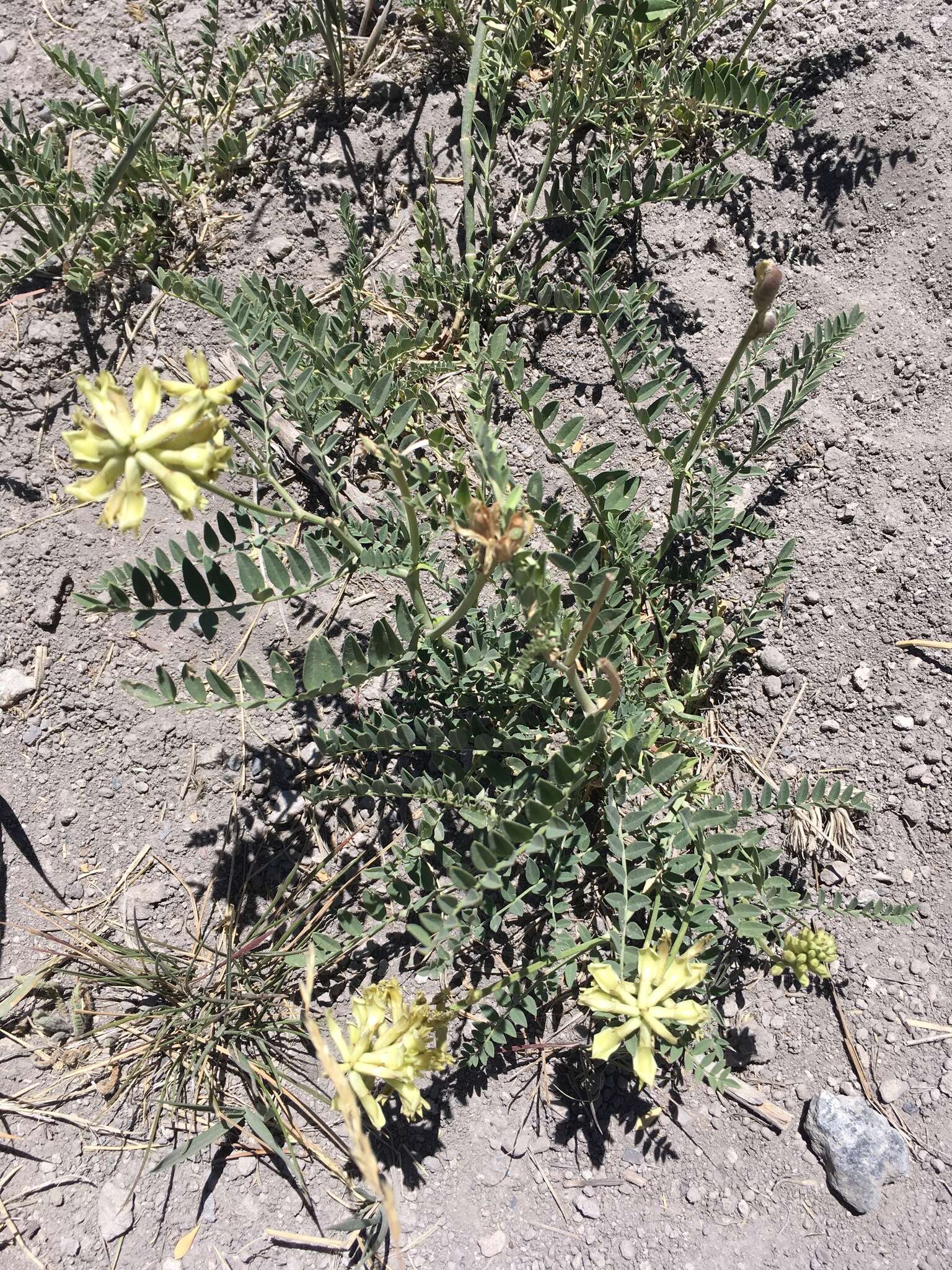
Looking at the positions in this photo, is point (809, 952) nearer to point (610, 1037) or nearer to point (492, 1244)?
point (610, 1037)

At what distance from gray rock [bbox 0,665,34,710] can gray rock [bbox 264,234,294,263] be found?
5.24 ft

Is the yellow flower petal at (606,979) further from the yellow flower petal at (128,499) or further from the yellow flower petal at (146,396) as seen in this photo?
the yellow flower petal at (146,396)

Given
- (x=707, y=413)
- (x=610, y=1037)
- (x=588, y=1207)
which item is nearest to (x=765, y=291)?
(x=707, y=413)

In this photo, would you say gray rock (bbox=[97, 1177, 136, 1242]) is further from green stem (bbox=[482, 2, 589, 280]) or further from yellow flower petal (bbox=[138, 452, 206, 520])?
green stem (bbox=[482, 2, 589, 280])

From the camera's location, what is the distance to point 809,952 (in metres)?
2.11

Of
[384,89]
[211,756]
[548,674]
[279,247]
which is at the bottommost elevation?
[211,756]

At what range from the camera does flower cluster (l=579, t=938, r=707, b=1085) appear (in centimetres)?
167

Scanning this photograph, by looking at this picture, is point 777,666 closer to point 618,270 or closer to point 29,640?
point 618,270

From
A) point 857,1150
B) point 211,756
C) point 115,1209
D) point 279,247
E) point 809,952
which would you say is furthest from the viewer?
point 279,247

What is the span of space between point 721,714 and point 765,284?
137cm

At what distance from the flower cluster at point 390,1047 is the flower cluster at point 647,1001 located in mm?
404

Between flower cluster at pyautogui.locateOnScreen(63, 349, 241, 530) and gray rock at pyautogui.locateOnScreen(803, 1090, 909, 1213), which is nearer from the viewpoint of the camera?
flower cluster at pyautogui.locateOnScreen(63, 349, 241, 530)

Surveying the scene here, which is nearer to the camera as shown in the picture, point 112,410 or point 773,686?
point 112,410

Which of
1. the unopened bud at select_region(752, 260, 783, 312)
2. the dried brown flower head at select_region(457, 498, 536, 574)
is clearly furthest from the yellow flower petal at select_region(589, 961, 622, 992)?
the unopened bud at select_region(752, 260, 783, 312)
